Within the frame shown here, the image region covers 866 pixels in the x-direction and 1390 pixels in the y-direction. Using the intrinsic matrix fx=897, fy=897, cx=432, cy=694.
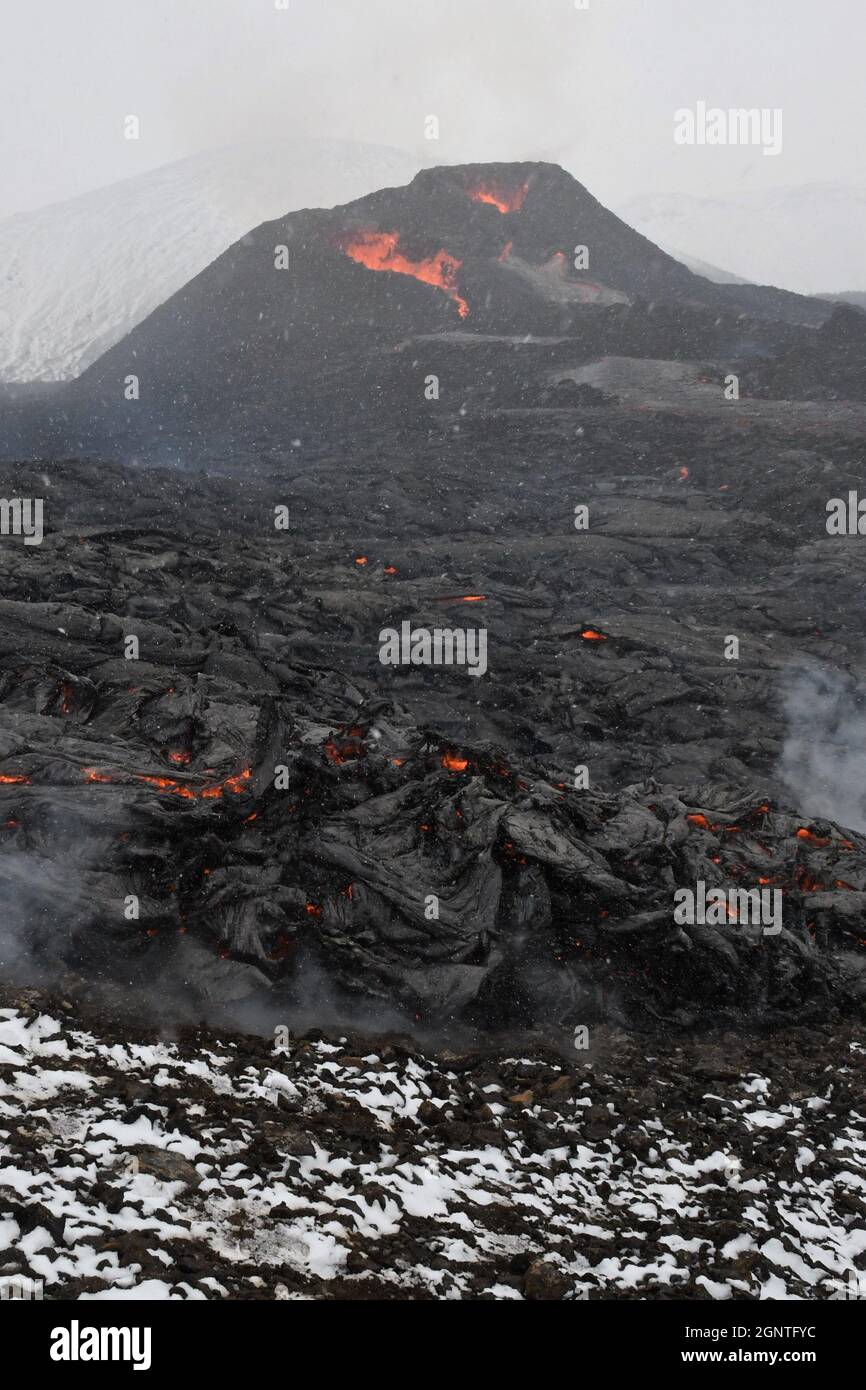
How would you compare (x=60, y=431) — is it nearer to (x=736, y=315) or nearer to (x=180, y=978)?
(x=736, y=315)

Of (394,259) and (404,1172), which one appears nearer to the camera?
(404,1172)

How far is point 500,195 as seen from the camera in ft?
252

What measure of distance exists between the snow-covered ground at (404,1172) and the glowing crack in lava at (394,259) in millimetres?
71203

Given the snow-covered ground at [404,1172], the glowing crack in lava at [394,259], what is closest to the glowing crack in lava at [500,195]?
the glowing crack in lava at [394,259]

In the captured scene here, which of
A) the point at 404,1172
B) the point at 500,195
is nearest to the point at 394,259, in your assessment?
the point at 500,195

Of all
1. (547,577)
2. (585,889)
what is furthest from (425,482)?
(585,889)

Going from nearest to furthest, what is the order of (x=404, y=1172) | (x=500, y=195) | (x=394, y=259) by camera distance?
(x=404, y=1172), (x=394, y=259), (x=500, y=195)

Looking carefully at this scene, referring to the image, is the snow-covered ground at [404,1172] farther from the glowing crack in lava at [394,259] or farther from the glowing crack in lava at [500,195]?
the glowing crack in lava at [500,195]

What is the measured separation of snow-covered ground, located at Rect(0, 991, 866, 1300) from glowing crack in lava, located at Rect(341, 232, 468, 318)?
71.2m

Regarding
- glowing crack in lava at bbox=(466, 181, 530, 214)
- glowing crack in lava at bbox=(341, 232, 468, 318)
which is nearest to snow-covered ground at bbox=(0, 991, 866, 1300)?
glowing crack in lava at bbox=(341, 232, 468, 318)

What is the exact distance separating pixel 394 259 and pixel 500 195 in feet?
41.7

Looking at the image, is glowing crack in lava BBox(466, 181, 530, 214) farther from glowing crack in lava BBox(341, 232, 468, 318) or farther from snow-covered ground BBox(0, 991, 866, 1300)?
snow-covered ground BBox(0, 991, 866, 1300)

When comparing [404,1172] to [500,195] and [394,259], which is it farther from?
[500,195]

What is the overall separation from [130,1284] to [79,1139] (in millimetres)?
1700
